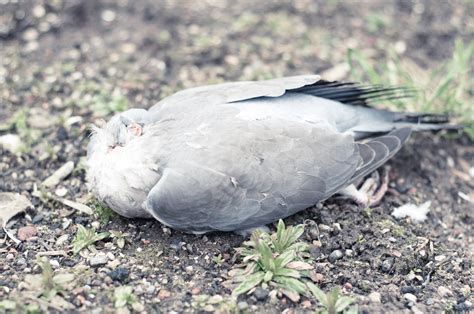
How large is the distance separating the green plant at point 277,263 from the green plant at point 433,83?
5.60 feet

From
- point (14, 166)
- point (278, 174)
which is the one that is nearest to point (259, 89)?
point (278, 174)

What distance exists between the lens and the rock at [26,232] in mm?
3959

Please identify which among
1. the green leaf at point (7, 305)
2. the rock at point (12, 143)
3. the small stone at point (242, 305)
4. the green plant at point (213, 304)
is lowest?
the rock at point (12, 143)

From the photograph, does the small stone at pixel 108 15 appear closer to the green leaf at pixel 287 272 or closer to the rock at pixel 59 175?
the rock at pixel 59 175

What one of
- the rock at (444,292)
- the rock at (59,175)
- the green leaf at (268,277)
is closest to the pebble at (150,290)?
the green leaf at (268,277)

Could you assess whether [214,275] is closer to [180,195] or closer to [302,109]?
[180,195]

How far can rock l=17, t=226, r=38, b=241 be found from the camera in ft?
13.0

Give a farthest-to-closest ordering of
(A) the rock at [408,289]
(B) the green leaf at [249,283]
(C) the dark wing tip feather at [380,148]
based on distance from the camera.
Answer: (C) the dark wing tip feather at [380,148] < (A) the rock at [408,289] < (B) the green leaf at [249,283]

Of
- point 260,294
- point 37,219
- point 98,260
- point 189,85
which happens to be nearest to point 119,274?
point 98,260

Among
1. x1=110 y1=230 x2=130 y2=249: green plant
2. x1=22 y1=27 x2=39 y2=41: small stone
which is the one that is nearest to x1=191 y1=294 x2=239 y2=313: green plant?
x1=110 y1=230 x2=130 y2=249: green plant

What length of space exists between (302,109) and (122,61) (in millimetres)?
2001

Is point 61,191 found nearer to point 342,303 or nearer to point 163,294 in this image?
point 163,294

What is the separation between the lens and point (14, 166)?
462 cm

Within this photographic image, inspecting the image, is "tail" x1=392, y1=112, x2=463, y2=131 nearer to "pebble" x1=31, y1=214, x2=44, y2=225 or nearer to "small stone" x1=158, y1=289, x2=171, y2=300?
"small stone" x1=158, y1=289, x2=171, y2=300
